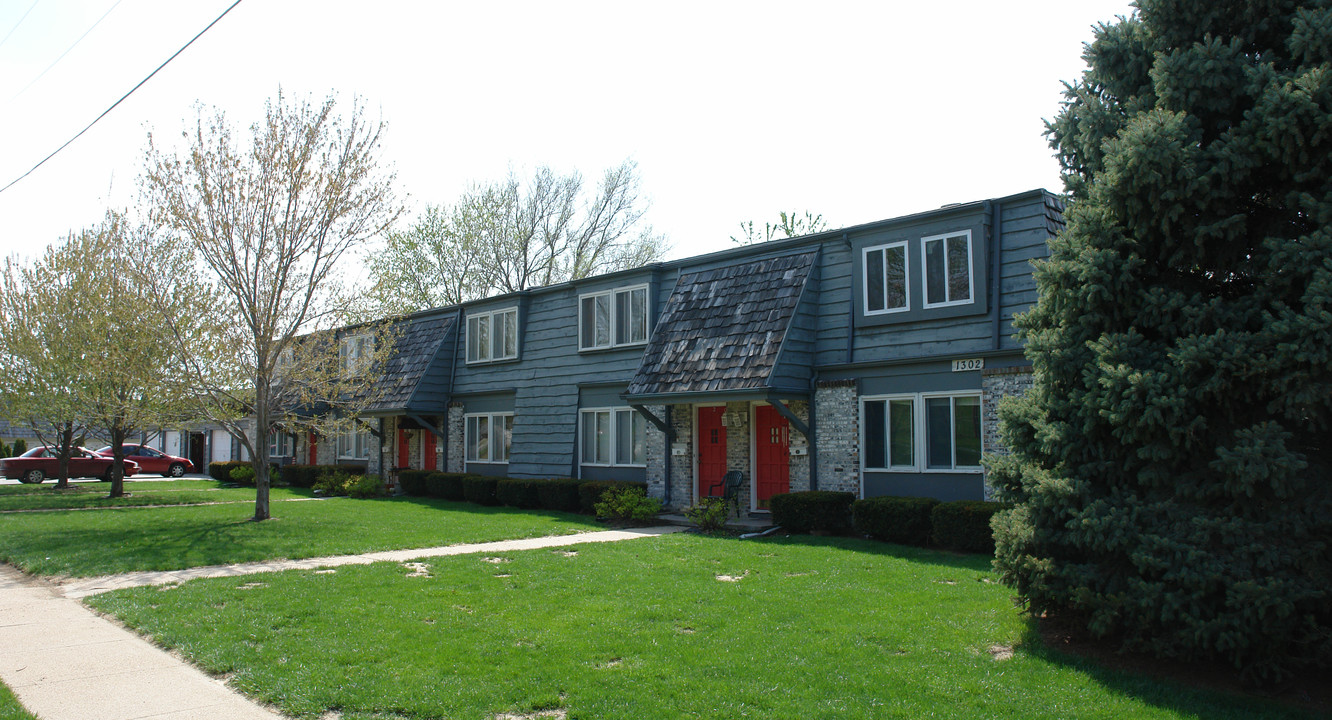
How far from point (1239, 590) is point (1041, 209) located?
9162 millimetres

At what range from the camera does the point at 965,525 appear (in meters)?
12.5

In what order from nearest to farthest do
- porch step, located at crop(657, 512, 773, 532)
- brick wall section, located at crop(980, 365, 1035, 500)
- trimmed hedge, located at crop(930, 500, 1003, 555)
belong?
trimmed hedge, located at crop(930, 500, 1003, 555), brick wall section, located at crop(980, 365, 1035, 500), porch step, located at crop(657, 512, 773, 532)

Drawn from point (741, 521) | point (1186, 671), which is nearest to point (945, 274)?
point (741, 521)

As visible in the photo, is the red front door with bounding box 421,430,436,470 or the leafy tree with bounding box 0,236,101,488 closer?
the leafy tree with bounding box 0,236,101,488

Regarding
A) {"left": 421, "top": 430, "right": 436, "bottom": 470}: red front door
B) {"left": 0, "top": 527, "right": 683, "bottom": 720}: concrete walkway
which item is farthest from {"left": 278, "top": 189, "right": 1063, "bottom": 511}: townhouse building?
{"left": 0, "top": 527, "right": 683, "bottom": 720}: concrete walkway

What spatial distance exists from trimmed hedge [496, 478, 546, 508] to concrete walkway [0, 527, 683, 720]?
10.3 meters

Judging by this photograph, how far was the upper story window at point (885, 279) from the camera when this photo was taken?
15.4 metres

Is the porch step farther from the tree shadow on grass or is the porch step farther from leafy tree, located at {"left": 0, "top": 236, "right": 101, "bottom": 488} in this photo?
leafy tree, located at {"left": 0, "top": 236, "right": 101, "bottom": 488}

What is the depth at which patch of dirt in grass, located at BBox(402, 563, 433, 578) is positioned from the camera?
35.5 ft

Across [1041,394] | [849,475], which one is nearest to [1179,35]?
[1041,394]

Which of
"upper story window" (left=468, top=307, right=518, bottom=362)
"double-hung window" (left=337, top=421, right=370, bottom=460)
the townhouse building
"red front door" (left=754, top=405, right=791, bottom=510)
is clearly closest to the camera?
the townhouse building

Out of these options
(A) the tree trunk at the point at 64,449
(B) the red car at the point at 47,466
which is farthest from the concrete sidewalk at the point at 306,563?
(B) the red car at the point at 47,466

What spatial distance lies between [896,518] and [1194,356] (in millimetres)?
7638

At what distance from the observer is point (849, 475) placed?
51.3 feet
